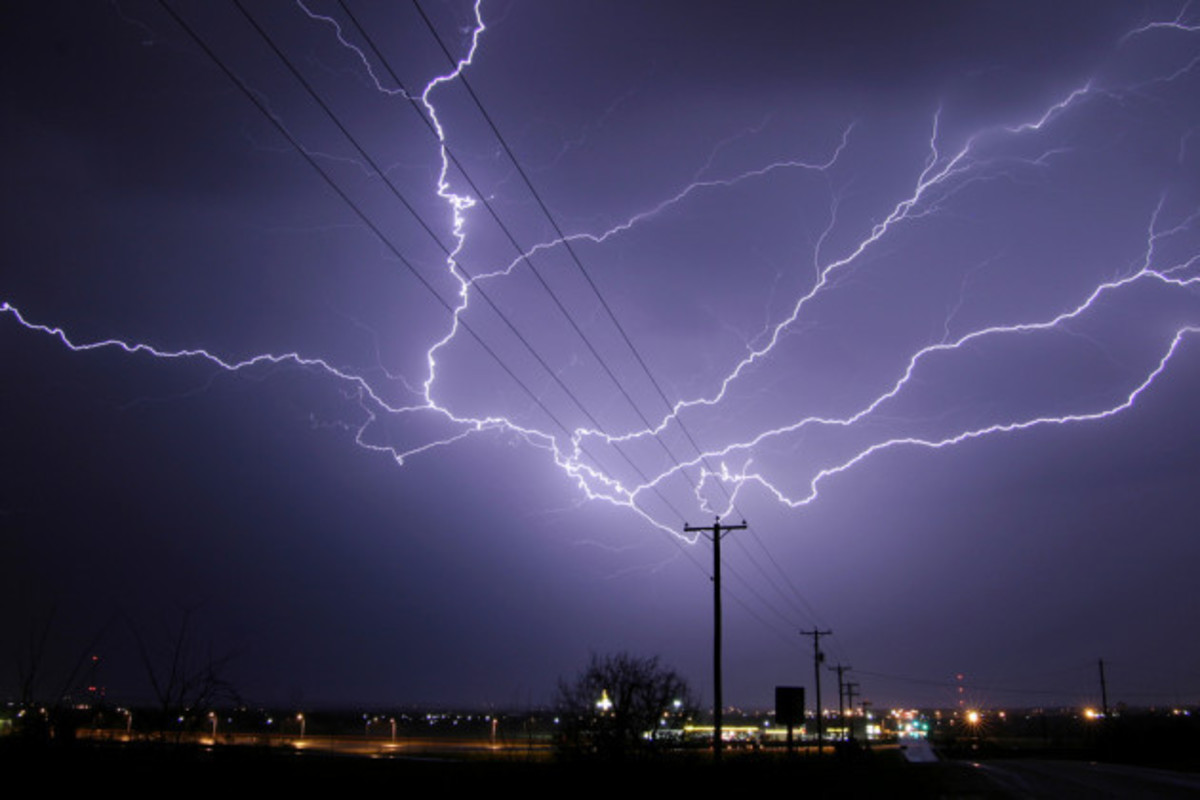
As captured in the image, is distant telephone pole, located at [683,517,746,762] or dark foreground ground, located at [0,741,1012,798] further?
distant telephone pole, located at [683,517,746,762]

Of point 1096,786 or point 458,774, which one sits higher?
point 458,774

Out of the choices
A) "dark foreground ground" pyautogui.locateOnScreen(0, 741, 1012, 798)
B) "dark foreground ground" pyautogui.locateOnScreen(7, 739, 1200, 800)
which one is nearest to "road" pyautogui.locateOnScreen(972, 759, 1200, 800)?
"dark foreground ground" pyautogui.locateOnScreen(7, 739, 1200, 800)

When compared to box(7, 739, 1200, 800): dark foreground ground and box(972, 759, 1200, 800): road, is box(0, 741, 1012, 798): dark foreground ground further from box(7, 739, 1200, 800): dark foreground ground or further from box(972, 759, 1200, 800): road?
box(972, 759, 1200, 800): road

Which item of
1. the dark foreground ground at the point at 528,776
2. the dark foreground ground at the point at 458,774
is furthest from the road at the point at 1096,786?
the dark foreground ground at the point at 458,774

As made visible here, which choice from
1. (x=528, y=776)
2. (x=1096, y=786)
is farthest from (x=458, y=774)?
(x=1096, y=786)

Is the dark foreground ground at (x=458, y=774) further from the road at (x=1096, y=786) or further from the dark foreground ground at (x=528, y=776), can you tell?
the road at (x=1096, y=786)

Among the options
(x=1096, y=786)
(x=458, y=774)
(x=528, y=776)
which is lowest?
(x=1096, y=786)

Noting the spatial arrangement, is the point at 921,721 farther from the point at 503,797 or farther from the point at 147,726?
the point at 147,726

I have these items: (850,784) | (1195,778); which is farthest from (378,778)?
(1195,778)

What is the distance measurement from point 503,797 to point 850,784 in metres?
12.8

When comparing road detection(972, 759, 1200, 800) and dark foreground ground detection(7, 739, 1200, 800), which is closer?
dark foreground ground detection(7, 739, 1200, 800)

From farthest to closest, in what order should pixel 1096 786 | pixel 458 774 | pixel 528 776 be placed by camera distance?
pixel 1096 786 < pixel 458 774 < pixel 528 776

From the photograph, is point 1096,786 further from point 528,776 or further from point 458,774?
point 458,774

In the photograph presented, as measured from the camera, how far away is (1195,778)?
84.6 feet
